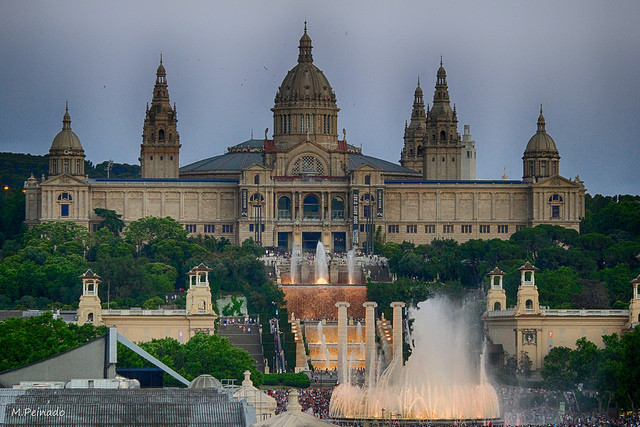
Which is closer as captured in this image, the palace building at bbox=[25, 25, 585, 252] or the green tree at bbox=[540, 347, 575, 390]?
the green tree at bbox=[540, 347, 575, 390]

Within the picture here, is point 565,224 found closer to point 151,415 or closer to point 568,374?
point 568,374

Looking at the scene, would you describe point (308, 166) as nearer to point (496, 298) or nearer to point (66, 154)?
point (66, 154)

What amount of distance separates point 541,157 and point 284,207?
2350 centimetres

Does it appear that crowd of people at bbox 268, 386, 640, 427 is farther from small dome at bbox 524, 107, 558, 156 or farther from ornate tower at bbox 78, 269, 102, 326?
small dome at bbox 524, 107, 558, 156

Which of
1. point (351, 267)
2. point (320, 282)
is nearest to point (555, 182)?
point (351, 267)

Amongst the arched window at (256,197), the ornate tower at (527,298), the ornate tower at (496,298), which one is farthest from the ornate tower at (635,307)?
the arched window at (256,197)

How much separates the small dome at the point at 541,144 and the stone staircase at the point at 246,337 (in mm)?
58322

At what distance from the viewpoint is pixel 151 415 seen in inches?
2781

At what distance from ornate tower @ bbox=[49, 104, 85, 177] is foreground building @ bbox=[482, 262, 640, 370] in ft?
205

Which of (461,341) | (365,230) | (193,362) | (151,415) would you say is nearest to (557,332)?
(461,341)

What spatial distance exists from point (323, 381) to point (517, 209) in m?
69.0

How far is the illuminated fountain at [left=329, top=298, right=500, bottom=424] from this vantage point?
105500 millimetres

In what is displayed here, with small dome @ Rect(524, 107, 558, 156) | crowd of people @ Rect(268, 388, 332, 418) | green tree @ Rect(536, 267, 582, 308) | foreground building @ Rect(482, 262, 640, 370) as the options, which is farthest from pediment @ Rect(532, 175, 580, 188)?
crowd of people @ Rect(268, 388, 332, 418)

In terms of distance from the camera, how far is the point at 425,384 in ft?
370
